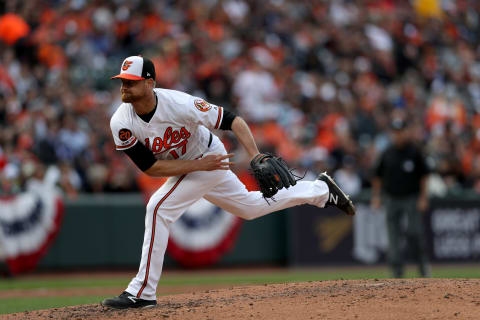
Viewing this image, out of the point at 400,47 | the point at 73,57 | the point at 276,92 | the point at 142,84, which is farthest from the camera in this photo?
the point at 400,47

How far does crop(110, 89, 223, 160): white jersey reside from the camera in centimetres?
623

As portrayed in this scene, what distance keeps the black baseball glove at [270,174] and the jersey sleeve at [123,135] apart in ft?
3.26

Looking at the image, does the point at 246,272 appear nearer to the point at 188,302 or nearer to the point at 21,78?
the point at 21,78

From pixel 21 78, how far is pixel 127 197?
2839 millimetres

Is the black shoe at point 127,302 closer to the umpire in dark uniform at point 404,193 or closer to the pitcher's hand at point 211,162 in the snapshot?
the pitcher's hand at point 211,162

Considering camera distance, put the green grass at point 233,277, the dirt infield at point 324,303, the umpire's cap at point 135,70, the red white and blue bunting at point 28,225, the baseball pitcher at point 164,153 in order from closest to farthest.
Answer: the dirt infield at point 324,303, the umpire's cap at point 135,70, the baseball pitcher at point 164,153, the green grass at point 233,277, the red white and blue bunting at point 28,225

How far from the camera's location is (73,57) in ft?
47.1

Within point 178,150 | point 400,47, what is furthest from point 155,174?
point 400,47

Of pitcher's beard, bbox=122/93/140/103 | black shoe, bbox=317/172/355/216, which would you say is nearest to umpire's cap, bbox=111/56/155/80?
pitcher's beard, bbox=122/93/140/103

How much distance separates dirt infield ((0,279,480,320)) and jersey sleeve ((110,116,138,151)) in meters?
1.33

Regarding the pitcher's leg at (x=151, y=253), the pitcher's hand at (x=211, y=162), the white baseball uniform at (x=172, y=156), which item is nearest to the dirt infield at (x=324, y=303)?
the pitcher's leg at (x=151, y=253)

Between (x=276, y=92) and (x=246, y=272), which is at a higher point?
(x=276, y=92)

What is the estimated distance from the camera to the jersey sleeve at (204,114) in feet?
20.7

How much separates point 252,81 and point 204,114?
922cm
